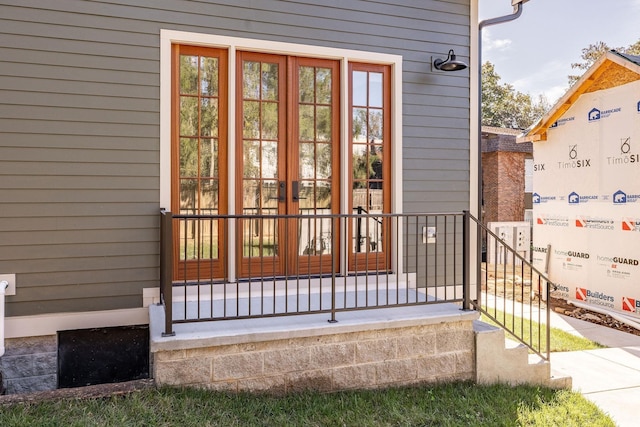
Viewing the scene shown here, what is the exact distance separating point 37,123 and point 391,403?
3.22 meters

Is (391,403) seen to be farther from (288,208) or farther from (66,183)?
(66,183)

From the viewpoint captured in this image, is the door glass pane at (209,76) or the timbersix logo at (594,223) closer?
the door glass pane at (209,76)

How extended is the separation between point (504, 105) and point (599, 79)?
19988 mm

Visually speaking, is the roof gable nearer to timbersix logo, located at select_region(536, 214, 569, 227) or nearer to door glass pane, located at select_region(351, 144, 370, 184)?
timbersix logo, located at select_region(536, 214, 569, 227)

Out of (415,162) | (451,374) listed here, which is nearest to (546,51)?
(415,162)

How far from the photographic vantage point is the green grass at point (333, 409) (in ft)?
8.64

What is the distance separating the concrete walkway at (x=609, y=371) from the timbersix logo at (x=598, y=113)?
2.84 metres

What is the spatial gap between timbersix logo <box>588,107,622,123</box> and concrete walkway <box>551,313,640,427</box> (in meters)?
2.84

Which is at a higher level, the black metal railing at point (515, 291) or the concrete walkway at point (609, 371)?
the black metal railing at point (515, 291)

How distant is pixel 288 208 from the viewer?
14.0ft

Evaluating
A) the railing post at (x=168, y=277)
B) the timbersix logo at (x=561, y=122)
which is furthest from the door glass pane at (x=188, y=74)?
the timbersix logo at (x=561, y=122)

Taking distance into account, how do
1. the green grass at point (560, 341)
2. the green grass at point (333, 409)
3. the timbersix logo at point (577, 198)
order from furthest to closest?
the timbersix logo at point (577, 198) < the green grass at point (560, 341) < the green grass at point (333, 409)

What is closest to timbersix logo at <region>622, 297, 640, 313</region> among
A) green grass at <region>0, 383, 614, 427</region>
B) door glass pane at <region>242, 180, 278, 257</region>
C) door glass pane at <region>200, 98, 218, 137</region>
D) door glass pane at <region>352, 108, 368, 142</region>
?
green grass at <region>0, 383, 614, 427</region>

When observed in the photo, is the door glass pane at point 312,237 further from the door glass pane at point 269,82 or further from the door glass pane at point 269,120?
the door glass pane at point 269,82
